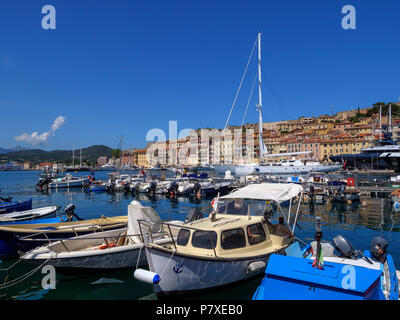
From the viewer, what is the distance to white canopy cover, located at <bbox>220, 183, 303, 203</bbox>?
Answer: 10.8 meters

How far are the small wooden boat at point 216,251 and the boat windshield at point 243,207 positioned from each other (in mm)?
36

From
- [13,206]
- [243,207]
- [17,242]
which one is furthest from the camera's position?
[13,206]

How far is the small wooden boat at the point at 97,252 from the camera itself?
958 cm

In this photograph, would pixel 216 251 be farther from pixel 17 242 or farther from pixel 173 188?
pixel 173 188

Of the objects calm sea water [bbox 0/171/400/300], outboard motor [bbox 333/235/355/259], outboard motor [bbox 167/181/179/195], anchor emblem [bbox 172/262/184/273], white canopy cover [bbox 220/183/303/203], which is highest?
white canopy cover [bbox 220/183/303/203]

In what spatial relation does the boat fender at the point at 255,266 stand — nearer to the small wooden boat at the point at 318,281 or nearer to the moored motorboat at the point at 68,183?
the small wooden boat at the point at 318,281

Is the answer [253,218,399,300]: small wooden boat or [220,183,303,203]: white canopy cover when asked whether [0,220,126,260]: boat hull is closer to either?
[220,183,303,203]: white canopy cover

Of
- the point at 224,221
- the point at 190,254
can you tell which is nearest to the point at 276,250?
the point at 224,221

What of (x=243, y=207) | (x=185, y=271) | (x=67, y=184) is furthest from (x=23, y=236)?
(x=67, y=184)

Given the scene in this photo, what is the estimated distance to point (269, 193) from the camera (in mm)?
11328

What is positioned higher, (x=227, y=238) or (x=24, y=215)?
(x=227, y=238)

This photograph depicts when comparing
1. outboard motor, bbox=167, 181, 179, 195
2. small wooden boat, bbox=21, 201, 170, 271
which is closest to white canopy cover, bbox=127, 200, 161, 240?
small wooden boat, bbox=21, 201, 170, 271

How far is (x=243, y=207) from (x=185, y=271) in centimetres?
369
